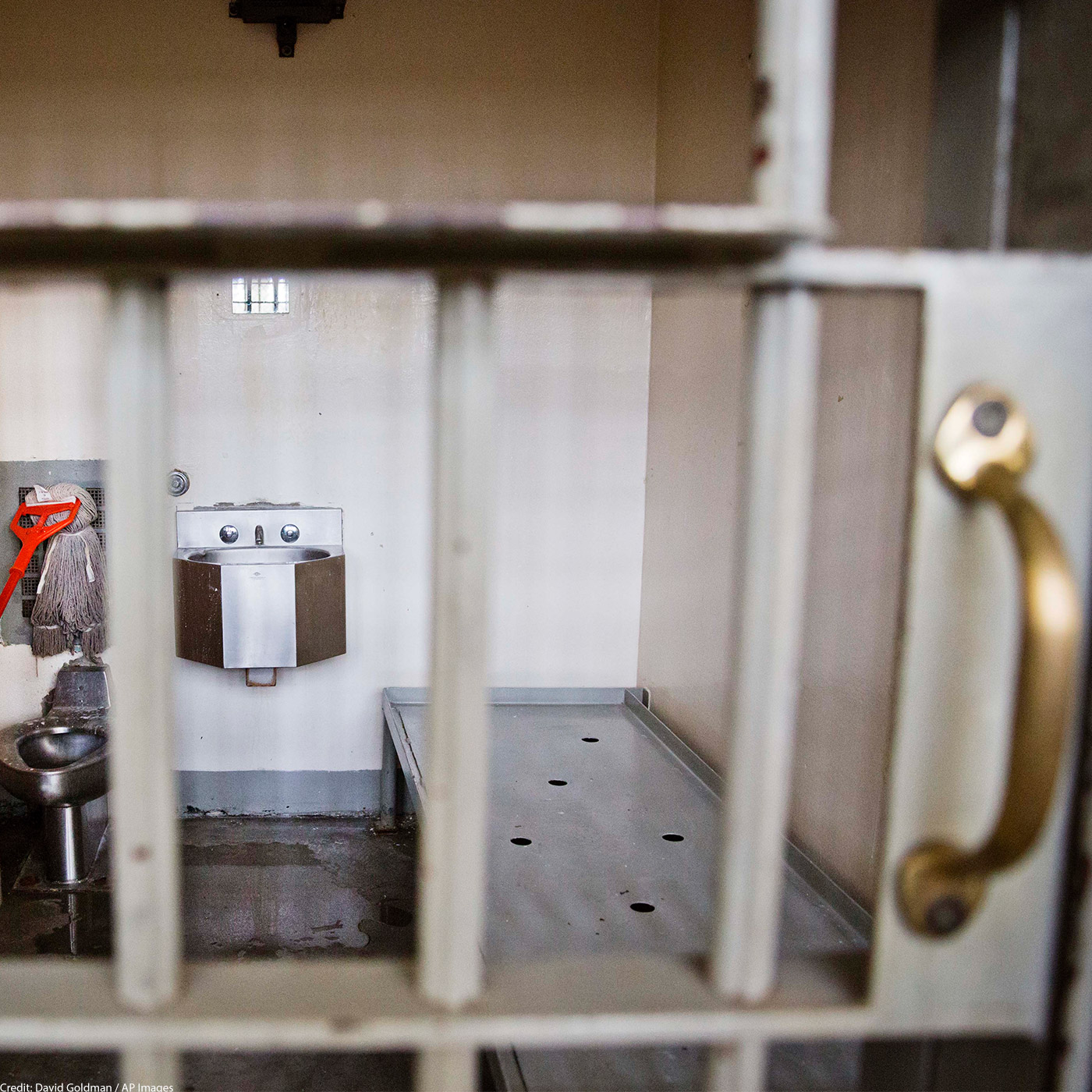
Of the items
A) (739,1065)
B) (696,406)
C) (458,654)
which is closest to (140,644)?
(458,654)

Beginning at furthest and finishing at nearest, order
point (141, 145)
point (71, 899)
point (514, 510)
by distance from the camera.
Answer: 1. point (514, 510)
2. point (141, 145)
3. point (71, 899)

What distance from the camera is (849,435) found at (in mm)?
1454

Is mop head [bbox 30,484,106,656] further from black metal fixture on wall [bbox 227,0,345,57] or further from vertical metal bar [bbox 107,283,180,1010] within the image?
vertical metal bar [bbox 107,283,180,1010]

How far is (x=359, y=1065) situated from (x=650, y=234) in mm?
2053

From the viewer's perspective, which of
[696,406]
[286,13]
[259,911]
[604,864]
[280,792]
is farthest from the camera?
[280,792]

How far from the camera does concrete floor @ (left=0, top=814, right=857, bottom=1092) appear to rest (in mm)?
1853

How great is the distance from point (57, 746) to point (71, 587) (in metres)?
0.50

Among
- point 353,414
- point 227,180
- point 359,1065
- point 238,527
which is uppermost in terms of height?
point 227,180

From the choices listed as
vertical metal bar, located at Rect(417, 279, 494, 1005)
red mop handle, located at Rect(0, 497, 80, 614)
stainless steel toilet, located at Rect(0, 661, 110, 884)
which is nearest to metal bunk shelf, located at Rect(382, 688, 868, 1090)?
vertical metal bar, located at Rect(417, 279, 494, 1005)

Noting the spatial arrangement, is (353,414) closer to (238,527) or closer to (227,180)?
(238,527)

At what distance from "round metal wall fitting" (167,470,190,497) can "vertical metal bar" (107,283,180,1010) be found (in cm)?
248

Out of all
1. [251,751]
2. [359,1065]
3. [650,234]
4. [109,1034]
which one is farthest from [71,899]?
[650,234]

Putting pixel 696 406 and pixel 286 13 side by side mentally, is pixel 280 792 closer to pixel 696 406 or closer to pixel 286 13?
pixel 696 406

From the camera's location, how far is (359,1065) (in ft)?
6.23
